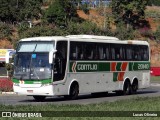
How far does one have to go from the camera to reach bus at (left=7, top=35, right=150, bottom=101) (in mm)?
28391

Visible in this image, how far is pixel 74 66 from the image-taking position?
30.2 meters

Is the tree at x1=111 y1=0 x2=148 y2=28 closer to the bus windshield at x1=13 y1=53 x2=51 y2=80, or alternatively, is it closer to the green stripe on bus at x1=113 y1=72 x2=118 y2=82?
the green stripe on bus at x1=113 y1=72 x2=118 y2=82

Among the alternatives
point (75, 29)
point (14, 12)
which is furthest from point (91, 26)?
point (14, 12)

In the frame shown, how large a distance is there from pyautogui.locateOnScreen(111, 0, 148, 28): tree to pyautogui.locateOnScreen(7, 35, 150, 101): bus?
183ft

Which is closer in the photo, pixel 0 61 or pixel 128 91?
pixel 128 91

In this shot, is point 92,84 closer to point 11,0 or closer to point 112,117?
point 112,117

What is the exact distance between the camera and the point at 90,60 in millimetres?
31703

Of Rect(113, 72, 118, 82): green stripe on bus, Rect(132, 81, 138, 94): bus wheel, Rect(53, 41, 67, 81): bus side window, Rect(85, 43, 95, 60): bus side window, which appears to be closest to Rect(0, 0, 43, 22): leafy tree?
Rect(132, 81, 138, 94): bus wheel

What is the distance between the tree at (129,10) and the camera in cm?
9212

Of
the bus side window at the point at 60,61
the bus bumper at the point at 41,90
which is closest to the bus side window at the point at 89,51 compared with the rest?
the bus side window at the point at 60,61

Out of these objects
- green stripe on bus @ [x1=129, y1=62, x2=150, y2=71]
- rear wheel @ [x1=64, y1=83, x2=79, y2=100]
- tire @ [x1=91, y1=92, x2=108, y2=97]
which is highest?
green stripe on bus @ [x1=129, y1=62, x2=150, y2=71]

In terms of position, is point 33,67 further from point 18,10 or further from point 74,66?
point 18,10

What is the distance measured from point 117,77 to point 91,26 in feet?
156

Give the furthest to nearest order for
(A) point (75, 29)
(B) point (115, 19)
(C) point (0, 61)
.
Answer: (B) point (115, 19)
(A) point (75, 29)
(C) point (0, 61)
